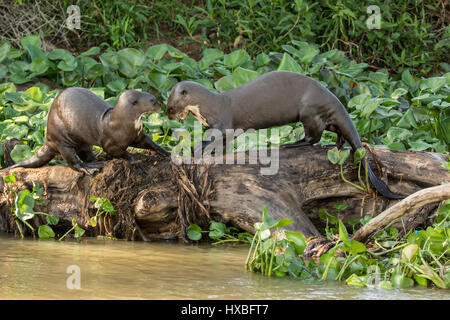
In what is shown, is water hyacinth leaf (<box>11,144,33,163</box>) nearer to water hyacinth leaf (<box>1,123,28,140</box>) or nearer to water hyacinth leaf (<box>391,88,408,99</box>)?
water hyacinth leaf (<box>1,123,28,140</box>)

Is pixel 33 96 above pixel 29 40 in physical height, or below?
below

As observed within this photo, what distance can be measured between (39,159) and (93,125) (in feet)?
1.77

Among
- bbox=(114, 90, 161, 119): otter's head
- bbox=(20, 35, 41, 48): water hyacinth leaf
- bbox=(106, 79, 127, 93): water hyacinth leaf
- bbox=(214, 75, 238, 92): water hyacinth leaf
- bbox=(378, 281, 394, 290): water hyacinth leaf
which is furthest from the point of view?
bbox=(20, 35, 41, 48): water hyacinth leaf

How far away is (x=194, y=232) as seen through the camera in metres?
3.59

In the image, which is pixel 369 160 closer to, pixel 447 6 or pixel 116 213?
pixel 116 213

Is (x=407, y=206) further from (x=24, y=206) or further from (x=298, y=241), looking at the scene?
(x=24, y=206)

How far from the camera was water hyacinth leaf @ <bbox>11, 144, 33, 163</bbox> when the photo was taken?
4.09m

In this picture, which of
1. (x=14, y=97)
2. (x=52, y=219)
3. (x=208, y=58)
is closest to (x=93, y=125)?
(x=52, y=219)

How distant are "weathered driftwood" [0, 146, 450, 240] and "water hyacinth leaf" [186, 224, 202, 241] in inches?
1.3

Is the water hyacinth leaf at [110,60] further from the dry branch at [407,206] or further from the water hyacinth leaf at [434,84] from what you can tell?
the dry branch at [407,206]

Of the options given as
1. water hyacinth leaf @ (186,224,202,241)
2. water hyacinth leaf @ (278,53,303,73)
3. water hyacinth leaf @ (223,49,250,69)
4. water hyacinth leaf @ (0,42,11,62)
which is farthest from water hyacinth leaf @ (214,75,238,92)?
water hyacinth leaf @ (0,42,11,62)

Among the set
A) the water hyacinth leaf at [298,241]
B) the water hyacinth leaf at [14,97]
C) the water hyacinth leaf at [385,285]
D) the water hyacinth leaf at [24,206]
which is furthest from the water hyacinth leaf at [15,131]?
the water hyacinth leaf at [385,285]

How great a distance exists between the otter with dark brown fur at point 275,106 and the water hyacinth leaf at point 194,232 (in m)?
0.54

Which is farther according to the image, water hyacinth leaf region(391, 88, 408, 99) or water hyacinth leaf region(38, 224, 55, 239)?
water hyacinth leaf region(391, 88, 408, 99)
